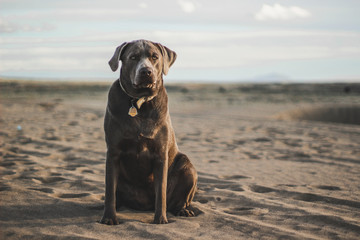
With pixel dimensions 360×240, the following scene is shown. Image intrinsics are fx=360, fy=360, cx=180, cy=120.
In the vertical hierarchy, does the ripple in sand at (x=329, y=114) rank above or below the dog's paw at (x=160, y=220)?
above

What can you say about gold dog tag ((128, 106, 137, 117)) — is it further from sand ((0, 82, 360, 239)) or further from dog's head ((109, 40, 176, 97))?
sand ((0, 82, 360, 239))

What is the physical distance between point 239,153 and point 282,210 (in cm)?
390

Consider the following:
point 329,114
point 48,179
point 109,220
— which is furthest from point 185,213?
point 329,114

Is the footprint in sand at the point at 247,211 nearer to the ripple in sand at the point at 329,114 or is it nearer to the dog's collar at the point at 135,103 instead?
the dog's collar at the point at 135,103

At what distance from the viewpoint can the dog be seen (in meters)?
3.59

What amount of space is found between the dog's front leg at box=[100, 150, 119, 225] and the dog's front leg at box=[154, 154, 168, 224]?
1.37ft

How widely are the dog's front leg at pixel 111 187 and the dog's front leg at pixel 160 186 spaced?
0.42 metres

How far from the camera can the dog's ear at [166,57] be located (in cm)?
383

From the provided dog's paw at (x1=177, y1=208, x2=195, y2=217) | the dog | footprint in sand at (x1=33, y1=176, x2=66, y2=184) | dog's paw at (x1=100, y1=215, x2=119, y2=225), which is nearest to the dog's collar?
the dog

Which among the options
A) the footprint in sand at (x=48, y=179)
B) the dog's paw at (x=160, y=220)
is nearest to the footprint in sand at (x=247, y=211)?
the dog's paw at (x=160, y=220)

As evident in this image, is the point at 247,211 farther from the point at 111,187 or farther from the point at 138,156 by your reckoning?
the point at 111,187

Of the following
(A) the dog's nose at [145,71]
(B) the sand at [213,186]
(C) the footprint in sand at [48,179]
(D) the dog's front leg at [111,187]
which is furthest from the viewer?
(C) the footprint in sand at [48,179]

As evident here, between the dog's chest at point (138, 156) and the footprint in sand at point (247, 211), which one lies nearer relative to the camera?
the dog's chest at point (138, 156)

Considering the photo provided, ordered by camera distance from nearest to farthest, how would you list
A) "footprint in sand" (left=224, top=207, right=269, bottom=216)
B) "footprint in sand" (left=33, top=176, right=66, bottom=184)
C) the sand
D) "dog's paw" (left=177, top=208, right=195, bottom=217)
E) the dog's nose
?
1. the dog's nose
2. the sand
3. "dog's paw" (left=177, top=208, right=195, bottom=217)
4. "footprint in sand" (left=224, top=207, right=269, bottom=216)
5. "footprint in sand" (left=33, top=176, right=66, bottom=184)
